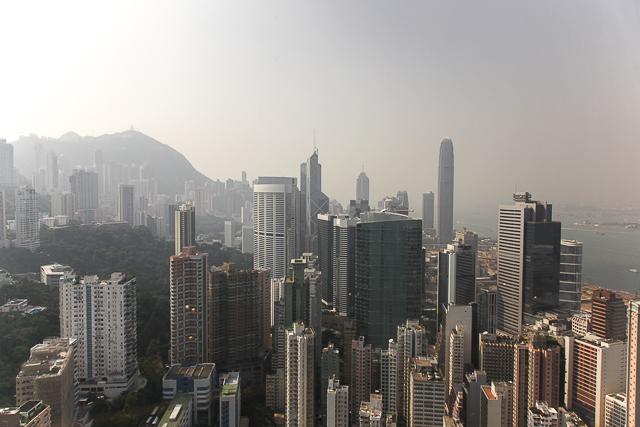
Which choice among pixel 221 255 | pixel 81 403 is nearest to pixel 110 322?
pixel 81 403

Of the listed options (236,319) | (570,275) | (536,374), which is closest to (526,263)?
(570,275)

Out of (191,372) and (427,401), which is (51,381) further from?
(427,401)

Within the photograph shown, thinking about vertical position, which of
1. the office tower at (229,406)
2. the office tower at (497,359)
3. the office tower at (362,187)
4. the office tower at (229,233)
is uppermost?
the office tower at (362,187)

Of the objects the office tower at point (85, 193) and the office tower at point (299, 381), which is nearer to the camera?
the office tower at point (299, 381)

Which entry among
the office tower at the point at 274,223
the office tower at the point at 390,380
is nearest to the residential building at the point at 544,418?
the office tower at the point at 390,380

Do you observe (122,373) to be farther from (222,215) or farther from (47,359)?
(222,215)

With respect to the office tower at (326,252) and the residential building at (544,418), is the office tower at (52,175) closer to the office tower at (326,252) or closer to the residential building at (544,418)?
the office tower at (326,252)
